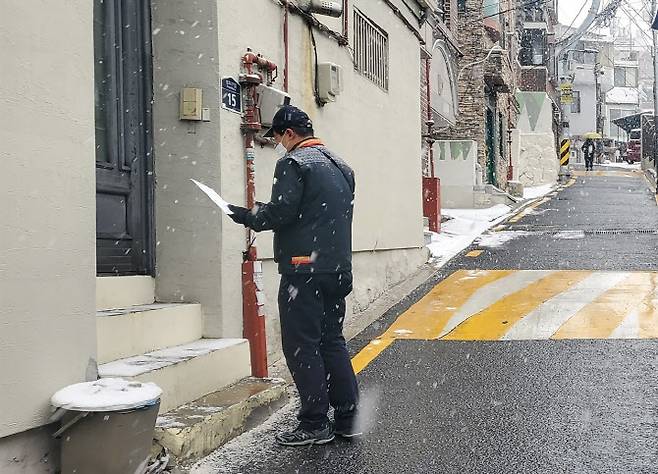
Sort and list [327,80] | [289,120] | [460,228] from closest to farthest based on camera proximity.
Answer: [289,120] < [327,80] < [460,228]

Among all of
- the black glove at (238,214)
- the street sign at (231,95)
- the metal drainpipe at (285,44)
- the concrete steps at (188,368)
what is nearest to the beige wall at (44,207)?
the concrete steps at (188,368)

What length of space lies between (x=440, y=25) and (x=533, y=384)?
15.0 meters

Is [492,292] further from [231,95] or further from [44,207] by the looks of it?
[44,207]

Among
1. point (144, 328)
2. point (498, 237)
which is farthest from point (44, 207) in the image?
point (498, 237)

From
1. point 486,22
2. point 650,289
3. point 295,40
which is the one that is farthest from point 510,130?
point 295,40

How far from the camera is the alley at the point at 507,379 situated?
4273mm

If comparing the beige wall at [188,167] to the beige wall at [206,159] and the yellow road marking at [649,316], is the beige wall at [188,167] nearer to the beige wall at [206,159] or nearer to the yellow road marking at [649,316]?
the beige wall at [206,159]

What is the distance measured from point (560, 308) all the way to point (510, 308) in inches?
20.4

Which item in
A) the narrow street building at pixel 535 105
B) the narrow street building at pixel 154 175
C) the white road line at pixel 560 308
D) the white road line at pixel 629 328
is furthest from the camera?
the narrow street building at pixel 535 105

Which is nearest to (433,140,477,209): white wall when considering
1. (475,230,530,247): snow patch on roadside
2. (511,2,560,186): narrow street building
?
(475,230,530,247): snow patch on roadside

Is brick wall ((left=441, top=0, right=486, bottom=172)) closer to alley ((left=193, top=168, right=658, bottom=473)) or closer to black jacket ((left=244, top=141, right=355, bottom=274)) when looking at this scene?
alley ((left=193, top=168, right=658, bottom=473))

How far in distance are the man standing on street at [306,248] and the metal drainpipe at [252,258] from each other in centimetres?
114

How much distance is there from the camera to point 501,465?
13.5 ft

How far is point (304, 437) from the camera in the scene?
14.8 feet
